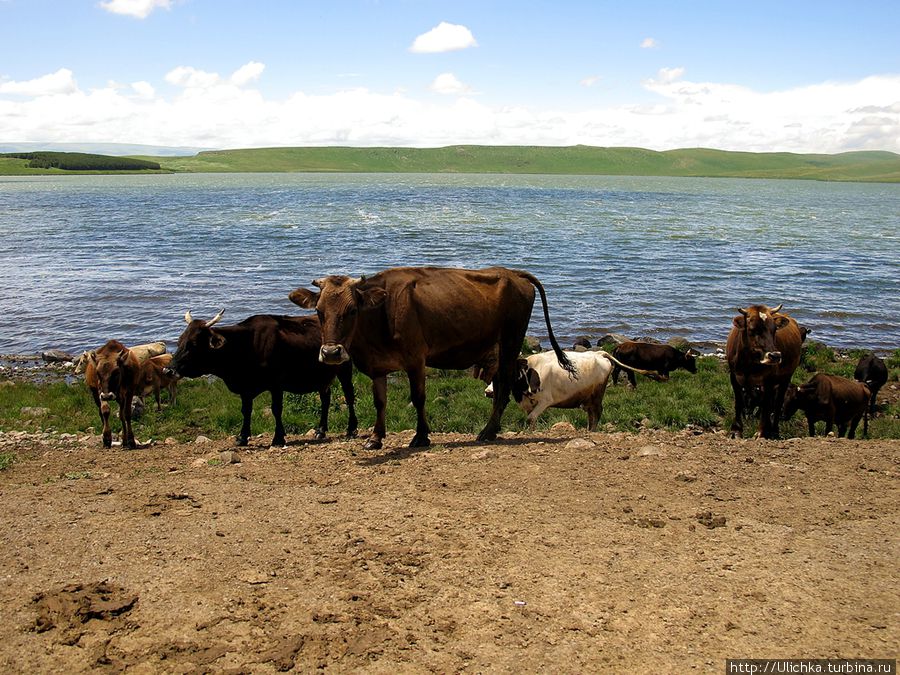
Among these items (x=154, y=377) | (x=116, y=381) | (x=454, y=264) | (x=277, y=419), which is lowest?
(x=277, y=419)

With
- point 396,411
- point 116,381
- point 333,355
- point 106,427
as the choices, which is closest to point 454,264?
point 396,411

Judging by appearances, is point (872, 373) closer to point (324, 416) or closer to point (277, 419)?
point (324, 416)

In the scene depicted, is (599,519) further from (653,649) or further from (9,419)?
(9,419)

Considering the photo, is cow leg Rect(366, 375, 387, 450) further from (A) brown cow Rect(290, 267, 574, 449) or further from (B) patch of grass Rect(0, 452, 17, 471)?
(B) patch of grass Rect(0, 452, 17, 471)

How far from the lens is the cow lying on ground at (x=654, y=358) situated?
63.9 ft

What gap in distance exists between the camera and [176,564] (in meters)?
6.98

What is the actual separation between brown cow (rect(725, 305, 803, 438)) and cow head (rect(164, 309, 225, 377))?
869 cm

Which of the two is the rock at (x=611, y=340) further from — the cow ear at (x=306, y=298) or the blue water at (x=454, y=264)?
the cow ear at (x=306, y=298)

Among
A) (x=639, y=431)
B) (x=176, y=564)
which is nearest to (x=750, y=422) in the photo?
(x=639, y=431)

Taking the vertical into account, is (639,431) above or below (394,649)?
below

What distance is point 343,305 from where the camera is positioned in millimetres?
10594

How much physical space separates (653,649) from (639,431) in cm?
937

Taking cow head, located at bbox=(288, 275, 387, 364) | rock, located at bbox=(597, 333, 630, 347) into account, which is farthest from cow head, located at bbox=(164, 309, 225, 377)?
rock, located at bbox=(597, 333, 630, 347)

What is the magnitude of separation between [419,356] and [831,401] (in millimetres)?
8088
